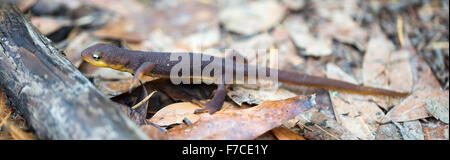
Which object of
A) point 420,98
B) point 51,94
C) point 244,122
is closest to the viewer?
point 51,94

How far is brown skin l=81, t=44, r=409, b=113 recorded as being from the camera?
3.19m

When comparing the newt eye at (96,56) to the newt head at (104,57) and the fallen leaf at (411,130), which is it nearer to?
the newt head at (104,57)

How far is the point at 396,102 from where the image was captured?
3.41 metres

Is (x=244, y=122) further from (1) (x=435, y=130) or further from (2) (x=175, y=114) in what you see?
(1) (x=435, y=130)

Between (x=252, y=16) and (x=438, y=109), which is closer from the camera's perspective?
(x=438, y=109)

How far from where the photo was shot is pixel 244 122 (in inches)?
96.5

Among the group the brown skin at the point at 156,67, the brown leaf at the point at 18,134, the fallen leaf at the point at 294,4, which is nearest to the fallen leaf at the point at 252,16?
the fallen leaf at the point at 294,4

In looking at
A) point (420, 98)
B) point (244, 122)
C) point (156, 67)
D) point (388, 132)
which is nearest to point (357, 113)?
point (388, 132)

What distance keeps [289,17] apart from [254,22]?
625 millimetres

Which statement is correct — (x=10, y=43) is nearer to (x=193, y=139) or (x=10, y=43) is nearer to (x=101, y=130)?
(x=101, y=130)

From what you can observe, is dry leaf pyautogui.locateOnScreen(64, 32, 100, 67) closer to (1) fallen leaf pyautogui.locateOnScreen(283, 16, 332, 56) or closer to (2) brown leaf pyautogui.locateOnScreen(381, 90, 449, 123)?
(1) fallen leaf pyautogui.locateOnScreen(283, 16, 332, 56)

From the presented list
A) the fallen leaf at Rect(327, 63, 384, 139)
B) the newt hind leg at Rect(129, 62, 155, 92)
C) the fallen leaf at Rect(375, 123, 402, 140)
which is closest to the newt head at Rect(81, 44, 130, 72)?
the newt hind leg at Rect(129, 62, 155, 92)

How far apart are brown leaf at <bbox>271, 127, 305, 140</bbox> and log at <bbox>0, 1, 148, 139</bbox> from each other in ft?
3.70

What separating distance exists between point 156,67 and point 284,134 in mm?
1588
